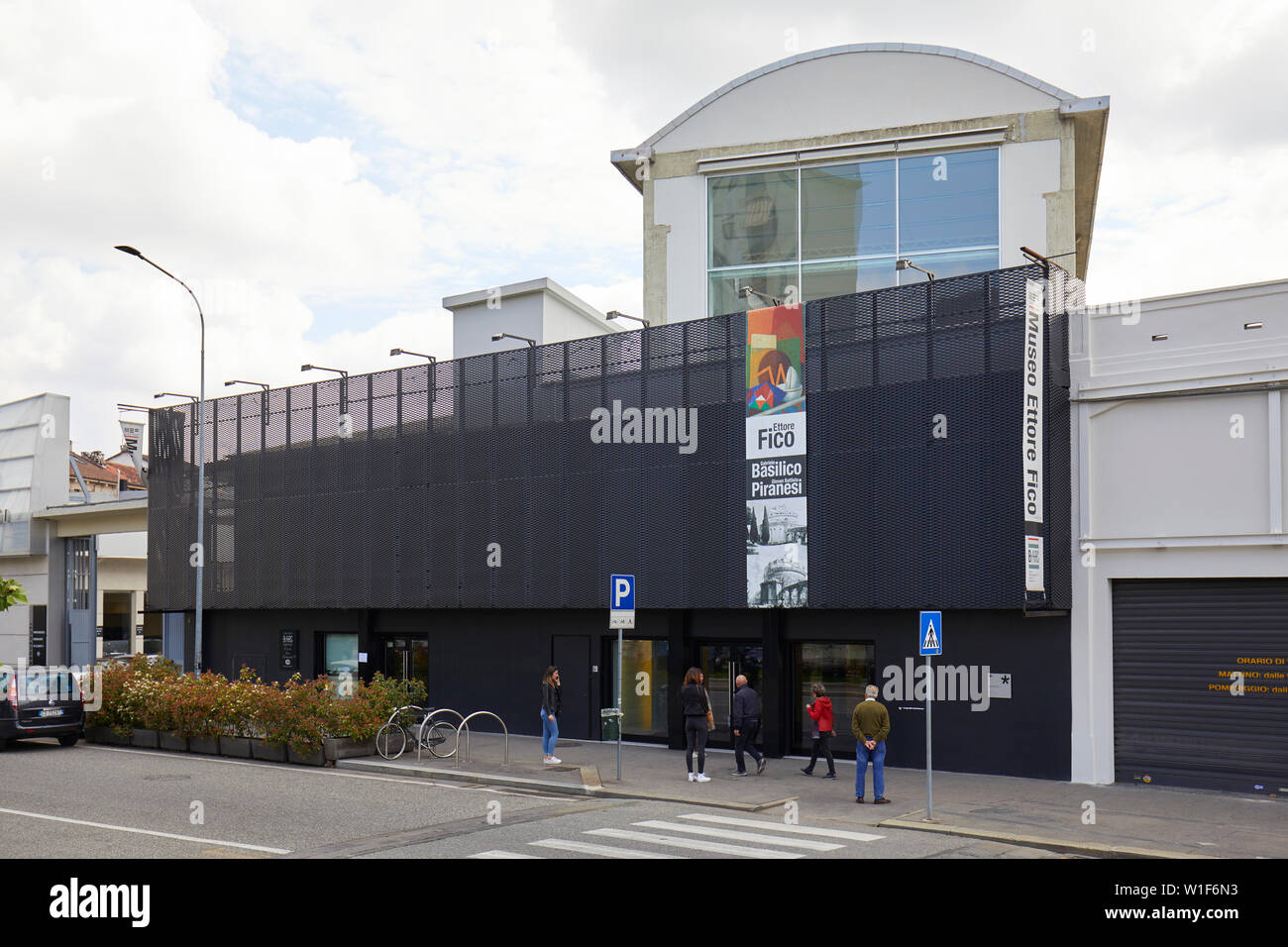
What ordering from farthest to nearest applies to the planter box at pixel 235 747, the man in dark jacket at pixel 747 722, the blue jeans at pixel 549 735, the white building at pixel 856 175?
1. the white building at pixel 856 175
2. the planter box at pixel 235 747
3. the blue jeans at pixel 549 735
4. the man in dark jacket at pixel 747 722

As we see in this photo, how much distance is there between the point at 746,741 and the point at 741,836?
5.60 m

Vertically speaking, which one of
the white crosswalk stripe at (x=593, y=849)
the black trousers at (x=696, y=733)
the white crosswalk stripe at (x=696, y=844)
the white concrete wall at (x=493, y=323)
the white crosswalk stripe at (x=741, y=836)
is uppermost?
the white concrete wall at (x=493, y=323)

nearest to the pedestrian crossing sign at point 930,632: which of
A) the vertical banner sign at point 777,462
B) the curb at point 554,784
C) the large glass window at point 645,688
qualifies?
the curb at point 554,784

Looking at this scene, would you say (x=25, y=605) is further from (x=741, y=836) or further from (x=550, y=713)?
(x=741, y=836)

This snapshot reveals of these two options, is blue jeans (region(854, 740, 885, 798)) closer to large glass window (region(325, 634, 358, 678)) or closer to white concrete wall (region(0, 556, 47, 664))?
large glass window (region(325, 634, 358, 678))

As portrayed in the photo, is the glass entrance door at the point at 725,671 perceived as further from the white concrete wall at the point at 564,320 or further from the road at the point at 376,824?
the white concrete wall at the point at 564,320

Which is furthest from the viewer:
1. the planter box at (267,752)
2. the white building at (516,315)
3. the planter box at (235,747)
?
the white building at (516,315)

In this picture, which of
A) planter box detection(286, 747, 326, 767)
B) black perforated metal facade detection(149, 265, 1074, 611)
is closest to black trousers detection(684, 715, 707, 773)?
black perforated metal facade detection(149, 265, 1074, 611)

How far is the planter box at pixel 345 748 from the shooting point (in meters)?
21.5

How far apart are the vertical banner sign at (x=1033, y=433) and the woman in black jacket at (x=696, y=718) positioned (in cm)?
530

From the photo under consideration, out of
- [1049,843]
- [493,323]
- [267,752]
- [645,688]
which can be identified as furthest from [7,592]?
[1049,843]

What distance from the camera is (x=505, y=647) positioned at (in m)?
26.8

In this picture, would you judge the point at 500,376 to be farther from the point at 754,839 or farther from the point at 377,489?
the point at 754,839
